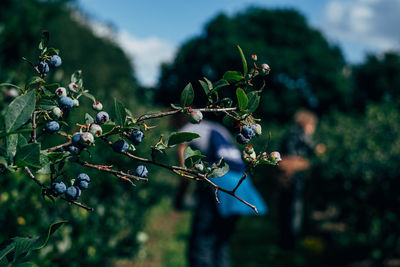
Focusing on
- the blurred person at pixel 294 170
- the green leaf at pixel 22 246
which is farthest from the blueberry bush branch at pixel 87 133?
the blurred person at pixel 294 170

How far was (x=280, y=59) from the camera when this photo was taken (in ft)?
A: 88.8

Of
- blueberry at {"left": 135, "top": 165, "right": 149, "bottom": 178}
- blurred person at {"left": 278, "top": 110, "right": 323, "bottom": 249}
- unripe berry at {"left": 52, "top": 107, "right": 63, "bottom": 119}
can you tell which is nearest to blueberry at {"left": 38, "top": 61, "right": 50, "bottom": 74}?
unripe berry at {"left": 52, "top": 107, "right": 63, "bottom": 119}

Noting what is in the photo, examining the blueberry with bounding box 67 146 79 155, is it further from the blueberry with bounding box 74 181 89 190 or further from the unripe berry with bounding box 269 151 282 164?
the unripe berry with bounding box 269 151 282 164

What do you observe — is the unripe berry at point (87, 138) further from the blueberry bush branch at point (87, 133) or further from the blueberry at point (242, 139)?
the blueberry at point (242, 139)

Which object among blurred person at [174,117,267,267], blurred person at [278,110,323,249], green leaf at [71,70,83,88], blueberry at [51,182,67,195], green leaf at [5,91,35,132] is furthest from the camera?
blurred person at [278,110,323,249]

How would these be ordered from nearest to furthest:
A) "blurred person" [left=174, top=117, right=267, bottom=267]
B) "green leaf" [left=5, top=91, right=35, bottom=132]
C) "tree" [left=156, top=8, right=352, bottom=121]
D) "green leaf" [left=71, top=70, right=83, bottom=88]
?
"green leaf" [left=5, top=91, right=35, bottom=132], "green leaf" [left=71, top=70, right=83, bottom=88], "blurred person" [left=174, top=117, right=267, bottom=267], "tree" [left=156, top=8, right=352, bottom=121]

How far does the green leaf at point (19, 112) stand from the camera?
74cm

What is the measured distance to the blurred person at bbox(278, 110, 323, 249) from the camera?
5.66 metres

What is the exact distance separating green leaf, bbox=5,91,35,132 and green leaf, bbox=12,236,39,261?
0.36m

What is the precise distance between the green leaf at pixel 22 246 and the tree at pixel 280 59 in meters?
24.6

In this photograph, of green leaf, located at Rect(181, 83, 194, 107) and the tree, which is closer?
green leaf, located at Rect(181, 83, 194, 107)

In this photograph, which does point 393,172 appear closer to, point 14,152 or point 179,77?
point 14,152

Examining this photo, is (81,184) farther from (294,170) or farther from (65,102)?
(294,170)

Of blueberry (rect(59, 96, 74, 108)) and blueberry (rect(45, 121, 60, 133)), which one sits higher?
blueberry (rect(59, 96, 74, 108))
